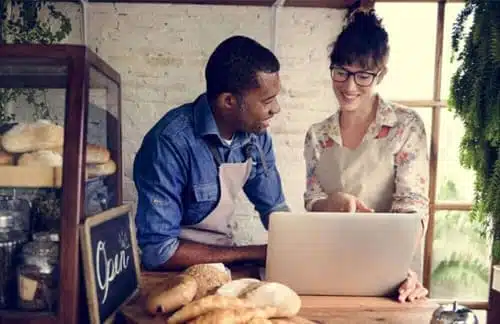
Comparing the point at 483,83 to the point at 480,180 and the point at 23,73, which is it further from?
the point at 23,73

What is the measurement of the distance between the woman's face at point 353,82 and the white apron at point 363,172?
0.59ft

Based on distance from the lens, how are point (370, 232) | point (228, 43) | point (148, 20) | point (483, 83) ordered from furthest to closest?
point (148, 20) < point (483, 83) < point (228, 43) < point (370, 232)

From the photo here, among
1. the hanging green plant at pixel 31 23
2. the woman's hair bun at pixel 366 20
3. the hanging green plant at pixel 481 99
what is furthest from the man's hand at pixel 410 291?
the hanging green plant at pixel 31 23

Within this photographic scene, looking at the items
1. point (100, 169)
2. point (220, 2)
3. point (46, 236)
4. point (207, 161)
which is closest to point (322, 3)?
point (220, 2)

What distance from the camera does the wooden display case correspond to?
0.89 m

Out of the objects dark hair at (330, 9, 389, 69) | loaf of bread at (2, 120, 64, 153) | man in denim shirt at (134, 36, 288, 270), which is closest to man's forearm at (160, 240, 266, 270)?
man in denim shirt at (134, 36, 288, 270)

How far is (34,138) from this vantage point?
0.95m

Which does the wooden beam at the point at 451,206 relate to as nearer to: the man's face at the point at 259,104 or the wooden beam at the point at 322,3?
the wooden beam at the point at 322,3

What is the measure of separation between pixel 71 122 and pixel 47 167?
97mm

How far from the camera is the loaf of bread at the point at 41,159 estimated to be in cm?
92

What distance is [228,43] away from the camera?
4.75 ft

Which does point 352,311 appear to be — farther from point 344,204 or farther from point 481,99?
point 481,99

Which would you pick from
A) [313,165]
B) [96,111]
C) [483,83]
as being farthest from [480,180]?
[96,111]

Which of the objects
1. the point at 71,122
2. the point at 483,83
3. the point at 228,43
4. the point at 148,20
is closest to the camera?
the point at 71,122
